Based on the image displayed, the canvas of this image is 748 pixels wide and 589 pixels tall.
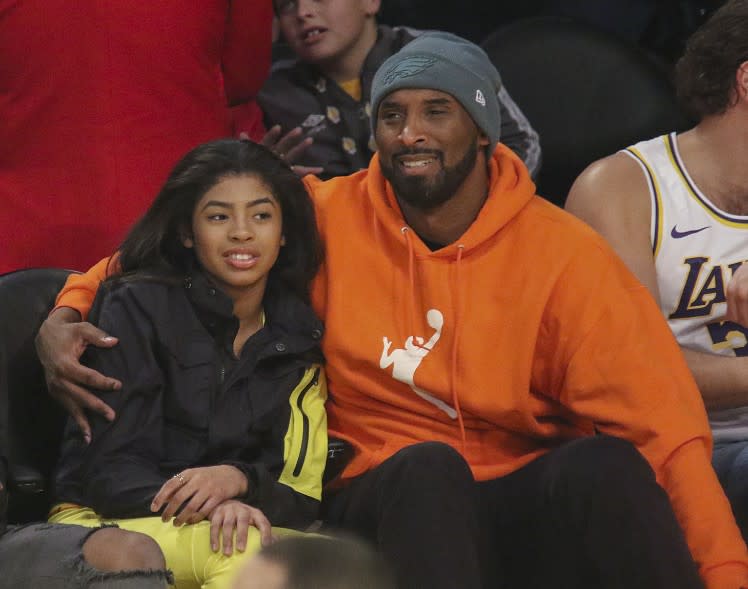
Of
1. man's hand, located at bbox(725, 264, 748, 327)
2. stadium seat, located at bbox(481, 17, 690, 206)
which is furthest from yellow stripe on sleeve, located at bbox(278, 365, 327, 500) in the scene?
stadium seat, located at bbox(481, 17, 690, 206)

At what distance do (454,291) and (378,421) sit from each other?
11.6 inches

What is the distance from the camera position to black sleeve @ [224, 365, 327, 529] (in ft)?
8.75

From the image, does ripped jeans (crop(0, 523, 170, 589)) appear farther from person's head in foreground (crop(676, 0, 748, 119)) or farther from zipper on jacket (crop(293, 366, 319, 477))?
person's head in foreground (crop(676, 0, 748, 119))

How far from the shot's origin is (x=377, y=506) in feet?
8.63

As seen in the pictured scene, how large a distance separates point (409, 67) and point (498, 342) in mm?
567

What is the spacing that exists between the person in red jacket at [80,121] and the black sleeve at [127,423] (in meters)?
0.56

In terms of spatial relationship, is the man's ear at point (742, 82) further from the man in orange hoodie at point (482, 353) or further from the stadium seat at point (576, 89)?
the stadium seat at point (576, 89)

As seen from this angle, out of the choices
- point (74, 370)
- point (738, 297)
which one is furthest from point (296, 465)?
point (738, 297)

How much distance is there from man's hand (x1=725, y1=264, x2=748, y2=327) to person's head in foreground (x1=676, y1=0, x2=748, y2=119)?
1.68 feet

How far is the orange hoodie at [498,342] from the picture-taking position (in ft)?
9.14

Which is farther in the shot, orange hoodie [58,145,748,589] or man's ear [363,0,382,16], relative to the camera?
man's ear [363,0,382,16]

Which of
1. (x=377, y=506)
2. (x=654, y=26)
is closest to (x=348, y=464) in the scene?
(x=377, y=506)

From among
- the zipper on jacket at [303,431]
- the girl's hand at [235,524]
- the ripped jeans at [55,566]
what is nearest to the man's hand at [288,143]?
the zipper on jacket at [303,431]

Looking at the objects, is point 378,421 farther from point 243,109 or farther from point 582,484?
point 243,109
